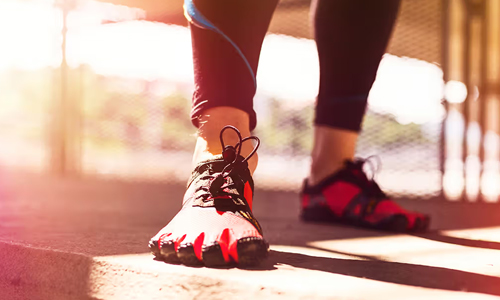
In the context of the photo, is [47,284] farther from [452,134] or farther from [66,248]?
[452,134]

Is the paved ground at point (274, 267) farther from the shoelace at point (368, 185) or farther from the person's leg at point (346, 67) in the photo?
the person's leg at point (346, 67)

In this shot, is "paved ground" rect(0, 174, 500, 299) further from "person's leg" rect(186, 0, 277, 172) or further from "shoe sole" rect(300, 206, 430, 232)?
"person's leg" rect(186, 0, 277, 172)

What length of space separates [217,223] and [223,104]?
0.75 ft

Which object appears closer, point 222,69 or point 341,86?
point 222,69

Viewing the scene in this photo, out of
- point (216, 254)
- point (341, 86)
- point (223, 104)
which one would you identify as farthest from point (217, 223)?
point (341, 86)

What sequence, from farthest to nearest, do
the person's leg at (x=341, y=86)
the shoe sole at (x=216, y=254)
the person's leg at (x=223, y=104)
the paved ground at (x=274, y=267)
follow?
the person's leg at (x=341, y=86)
the person's leg at (x=223, y=104)
the shoe sole at (x=216, y=254)
the paved ground at (x=274, y=267)

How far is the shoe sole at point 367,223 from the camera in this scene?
3.54 feet

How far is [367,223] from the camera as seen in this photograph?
113 centimetres

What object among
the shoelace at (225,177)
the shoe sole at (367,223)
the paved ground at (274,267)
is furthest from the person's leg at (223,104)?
the shoe sole at (367,223)

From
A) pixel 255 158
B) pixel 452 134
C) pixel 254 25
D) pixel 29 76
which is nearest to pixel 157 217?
pixel 255 158

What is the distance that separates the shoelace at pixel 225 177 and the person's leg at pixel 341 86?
48cm

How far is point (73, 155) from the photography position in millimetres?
3990

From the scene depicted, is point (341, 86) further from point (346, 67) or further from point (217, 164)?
point (217, 164)

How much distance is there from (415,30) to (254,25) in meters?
2.56
